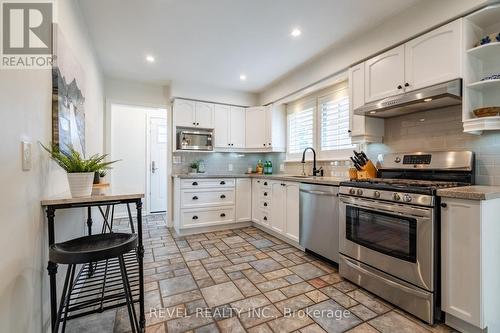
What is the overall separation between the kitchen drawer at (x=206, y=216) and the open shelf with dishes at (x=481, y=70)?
324cm

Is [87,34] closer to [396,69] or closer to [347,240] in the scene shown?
[396,69]

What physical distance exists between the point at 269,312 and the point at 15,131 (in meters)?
1.89

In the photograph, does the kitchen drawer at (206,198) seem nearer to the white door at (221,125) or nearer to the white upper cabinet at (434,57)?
the white door at (221,125)

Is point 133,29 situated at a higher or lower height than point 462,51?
higher

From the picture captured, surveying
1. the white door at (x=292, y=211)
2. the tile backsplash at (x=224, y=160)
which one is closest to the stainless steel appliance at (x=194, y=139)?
the tile backsplash at (x=224, y=160)

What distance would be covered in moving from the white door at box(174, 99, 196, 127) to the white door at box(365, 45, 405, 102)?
111 inches

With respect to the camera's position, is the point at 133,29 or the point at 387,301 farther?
the point at 133,29

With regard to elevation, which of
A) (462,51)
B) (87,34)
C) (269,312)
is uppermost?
(87,34)

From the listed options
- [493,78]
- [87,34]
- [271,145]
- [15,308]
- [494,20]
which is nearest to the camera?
[15,308]

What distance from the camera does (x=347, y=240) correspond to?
2305 millimetres

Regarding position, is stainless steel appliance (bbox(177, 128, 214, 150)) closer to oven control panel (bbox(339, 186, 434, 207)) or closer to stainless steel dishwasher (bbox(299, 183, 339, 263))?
stainless steel dishwasher (bbox(299, 183, 339, 263))

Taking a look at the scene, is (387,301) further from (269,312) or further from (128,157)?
(128,157)

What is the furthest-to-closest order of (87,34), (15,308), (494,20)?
(87,34)
(494,20)
(15,308)

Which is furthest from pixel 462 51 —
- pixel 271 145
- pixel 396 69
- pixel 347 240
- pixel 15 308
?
pixel 15 308
